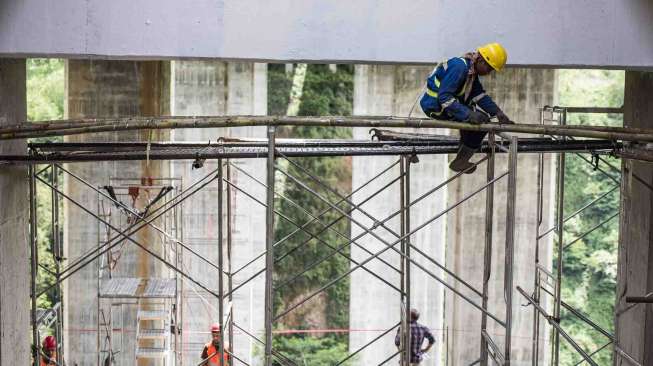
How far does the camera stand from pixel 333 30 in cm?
895

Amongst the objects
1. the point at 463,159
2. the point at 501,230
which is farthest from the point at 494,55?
the point at 501,230

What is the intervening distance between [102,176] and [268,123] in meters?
10.2

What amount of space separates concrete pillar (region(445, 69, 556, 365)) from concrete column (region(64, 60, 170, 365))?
607 centimetres

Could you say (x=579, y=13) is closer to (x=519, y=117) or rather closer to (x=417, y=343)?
(x=417, y=343)

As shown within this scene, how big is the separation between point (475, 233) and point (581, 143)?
973 cm

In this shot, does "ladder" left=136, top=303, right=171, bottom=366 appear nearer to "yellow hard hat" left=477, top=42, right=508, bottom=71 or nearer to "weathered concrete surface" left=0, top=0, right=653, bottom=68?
"weathered concrete surface" left=0, top=0, right=653, bottom=68

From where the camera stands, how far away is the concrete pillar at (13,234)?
947 cm

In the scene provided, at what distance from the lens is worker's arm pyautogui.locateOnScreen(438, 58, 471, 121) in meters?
8.86

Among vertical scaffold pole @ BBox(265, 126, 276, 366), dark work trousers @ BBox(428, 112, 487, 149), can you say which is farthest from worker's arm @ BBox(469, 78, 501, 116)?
vertical scaffold pole @ BBox(265, 126, 276, 366)

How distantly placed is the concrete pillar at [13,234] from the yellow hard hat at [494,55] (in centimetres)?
472

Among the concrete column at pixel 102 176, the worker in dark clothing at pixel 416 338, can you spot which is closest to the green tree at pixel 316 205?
the concrete column at pixel 102 176

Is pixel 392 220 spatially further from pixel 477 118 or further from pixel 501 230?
pixel 477 118

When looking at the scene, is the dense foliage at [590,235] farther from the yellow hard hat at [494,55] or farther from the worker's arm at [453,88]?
the yellow hard hat at [494,55]

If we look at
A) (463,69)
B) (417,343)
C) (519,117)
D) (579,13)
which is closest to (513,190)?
(463,69)
